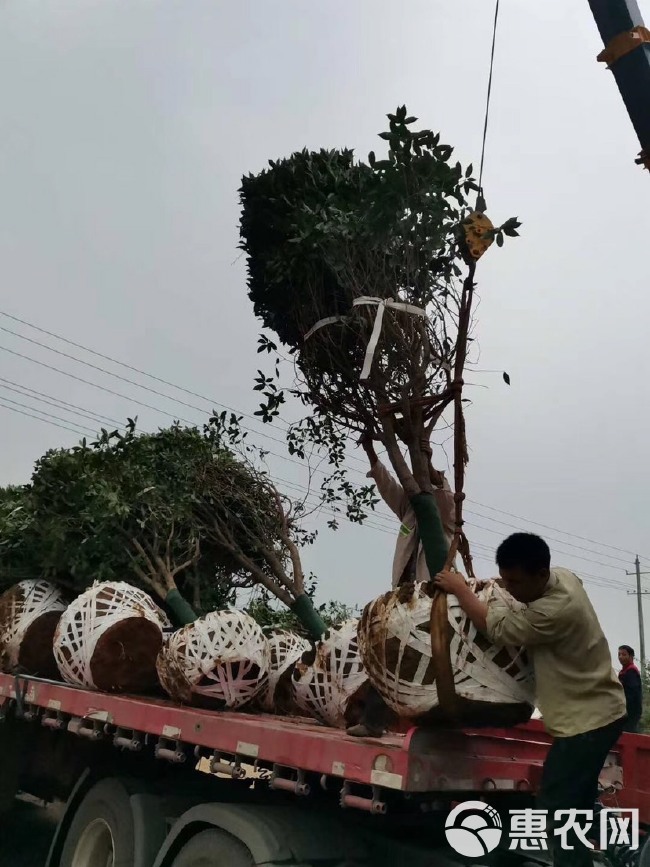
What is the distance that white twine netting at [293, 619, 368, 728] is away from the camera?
4543mm

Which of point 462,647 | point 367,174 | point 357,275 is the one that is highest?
point 367,174

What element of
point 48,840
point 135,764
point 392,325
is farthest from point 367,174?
point 48,840

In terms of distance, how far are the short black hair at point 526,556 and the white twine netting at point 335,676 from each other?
4.92ft

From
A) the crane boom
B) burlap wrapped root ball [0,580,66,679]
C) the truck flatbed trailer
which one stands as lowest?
the truck flatbed trailer

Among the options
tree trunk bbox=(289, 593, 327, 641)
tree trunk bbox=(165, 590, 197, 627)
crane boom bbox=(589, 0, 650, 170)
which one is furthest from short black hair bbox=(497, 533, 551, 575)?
tree trunk bbox=(165, 590, 197, 627)

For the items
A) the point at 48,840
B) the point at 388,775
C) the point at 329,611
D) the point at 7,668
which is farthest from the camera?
the point at 329,611

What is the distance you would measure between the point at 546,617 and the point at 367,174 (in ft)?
9.79

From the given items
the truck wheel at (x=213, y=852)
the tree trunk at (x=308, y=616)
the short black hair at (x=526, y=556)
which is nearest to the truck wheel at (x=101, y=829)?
the truck wheel at (x=213, y=852)

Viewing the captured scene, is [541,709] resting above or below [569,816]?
above

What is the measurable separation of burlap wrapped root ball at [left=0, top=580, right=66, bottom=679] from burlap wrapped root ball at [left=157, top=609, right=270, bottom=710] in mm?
1680

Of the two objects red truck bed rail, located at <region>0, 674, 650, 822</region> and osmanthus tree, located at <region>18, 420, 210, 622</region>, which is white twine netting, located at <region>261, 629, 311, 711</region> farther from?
osmanthus tree, located at <region>18, 420, 210, 622</region>

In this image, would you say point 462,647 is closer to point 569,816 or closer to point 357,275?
point 569,816

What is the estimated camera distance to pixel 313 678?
4758 mm

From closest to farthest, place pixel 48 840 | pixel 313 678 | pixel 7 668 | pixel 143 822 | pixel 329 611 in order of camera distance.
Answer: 1. pixel 143 822
2. pixel 313 678
3. pixel 7 668
4. pixel 48 840
5. pixel 329 611
